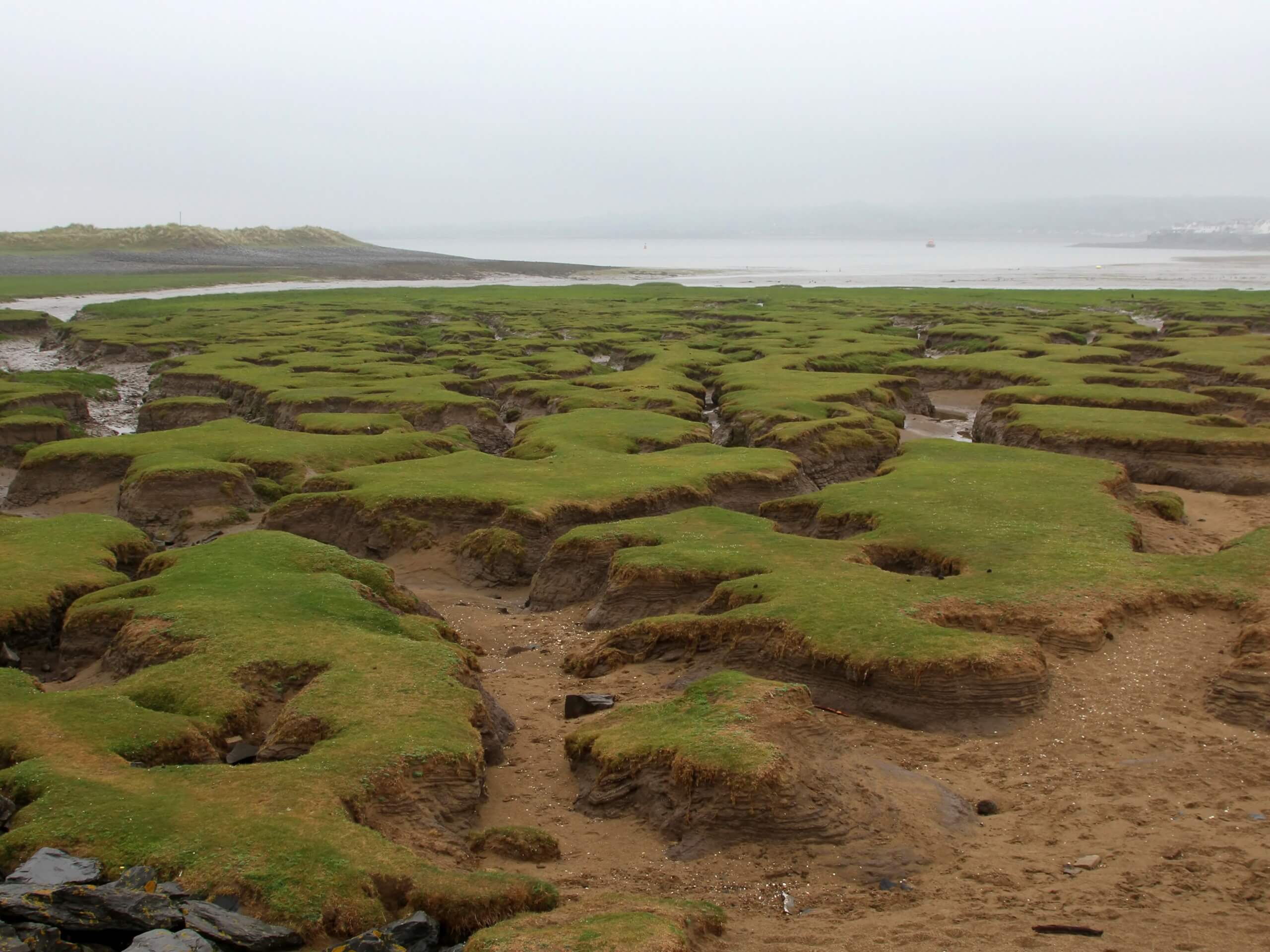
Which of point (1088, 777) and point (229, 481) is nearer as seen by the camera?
point (1088, 777)

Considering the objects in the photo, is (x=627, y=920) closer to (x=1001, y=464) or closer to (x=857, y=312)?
(x=1001, y=464)

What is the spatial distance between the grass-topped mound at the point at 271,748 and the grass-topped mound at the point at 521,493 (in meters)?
5.03

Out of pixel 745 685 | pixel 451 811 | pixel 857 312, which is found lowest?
pixel 451 811

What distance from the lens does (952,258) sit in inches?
7126

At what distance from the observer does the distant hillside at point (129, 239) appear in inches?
5094

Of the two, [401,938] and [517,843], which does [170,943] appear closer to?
[401,938]

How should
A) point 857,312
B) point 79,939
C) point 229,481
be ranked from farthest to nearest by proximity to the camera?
point 857,312
point 229,481
point 79,939

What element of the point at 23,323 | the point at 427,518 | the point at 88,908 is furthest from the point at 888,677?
the point at 23,323

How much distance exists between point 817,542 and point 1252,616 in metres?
6.28

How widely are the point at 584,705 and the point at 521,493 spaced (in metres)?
8.83

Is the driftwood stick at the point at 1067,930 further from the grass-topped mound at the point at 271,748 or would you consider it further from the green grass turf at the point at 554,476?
the green grass turf at the point at 554,476

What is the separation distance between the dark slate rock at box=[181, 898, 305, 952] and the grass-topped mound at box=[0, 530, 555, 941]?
0.51ft

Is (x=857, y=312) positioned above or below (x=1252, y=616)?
above

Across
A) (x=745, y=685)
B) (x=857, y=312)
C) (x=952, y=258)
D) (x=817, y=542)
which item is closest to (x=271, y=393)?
(x=817, y=542)
